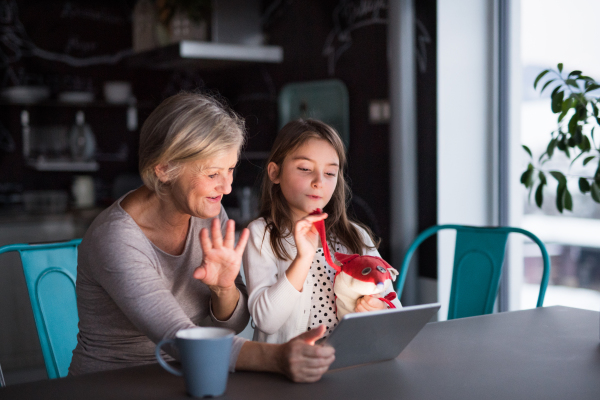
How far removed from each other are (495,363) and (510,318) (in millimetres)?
305

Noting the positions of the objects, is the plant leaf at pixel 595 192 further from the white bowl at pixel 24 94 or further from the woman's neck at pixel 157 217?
the white bowl at pixel 24 94

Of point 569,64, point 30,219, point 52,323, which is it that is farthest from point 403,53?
point 30,219

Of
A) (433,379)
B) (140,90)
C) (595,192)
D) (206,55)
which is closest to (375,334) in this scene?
(433,379)

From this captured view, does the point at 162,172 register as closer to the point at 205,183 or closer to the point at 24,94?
the point at 205,183

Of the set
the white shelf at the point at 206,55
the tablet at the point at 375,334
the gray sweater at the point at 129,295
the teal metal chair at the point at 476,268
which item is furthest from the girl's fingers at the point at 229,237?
the white shelf at the point at 206,55

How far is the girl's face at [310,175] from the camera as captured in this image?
50.6 inches

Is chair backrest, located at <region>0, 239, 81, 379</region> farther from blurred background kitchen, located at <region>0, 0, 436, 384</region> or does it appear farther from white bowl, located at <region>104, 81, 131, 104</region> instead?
white bowl, located at <region>104, 81, 131, 104</region>

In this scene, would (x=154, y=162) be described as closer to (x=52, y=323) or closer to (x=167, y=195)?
(x=167, y=195)

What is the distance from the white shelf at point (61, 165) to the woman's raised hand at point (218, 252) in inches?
111

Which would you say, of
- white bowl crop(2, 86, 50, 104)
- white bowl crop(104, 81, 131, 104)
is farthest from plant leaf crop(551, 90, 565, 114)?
white bowl crop(2, 86, 50, 104)

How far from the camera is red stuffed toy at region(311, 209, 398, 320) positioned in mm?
1066

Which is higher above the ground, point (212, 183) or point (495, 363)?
Result: point (212, 183)

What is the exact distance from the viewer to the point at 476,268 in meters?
1.63

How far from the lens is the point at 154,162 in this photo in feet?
3.70
